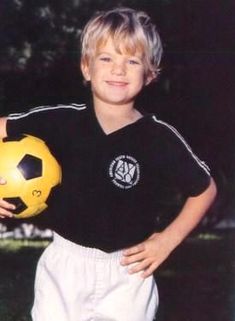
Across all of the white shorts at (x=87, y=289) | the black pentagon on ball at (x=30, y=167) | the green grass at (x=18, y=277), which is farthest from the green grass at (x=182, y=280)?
the black pentagon on ball at (x=30, y=167)

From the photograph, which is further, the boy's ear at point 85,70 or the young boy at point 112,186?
the boy's ear at point 85,70

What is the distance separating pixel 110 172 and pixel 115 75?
240 mm

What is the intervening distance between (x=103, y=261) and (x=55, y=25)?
2.08ft

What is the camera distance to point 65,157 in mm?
2293

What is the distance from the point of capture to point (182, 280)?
105 inches

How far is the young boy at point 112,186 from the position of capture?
2.25 m

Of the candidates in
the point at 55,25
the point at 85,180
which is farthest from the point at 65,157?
the point at 55,25

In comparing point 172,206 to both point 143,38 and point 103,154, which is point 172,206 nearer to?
point 103,154

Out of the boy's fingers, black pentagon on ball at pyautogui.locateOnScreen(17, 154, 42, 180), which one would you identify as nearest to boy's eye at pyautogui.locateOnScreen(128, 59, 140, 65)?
black pentagon on ball at pyautogui.locateOnScreen(17, 154, 42, 180)

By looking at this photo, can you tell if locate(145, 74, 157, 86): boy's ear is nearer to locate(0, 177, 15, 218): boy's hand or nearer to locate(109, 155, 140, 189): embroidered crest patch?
locate(109, 155, 140, 189): embroidered crest patch

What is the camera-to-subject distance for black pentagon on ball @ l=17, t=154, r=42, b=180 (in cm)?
218

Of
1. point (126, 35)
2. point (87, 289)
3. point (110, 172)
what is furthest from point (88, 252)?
point (126, 35)

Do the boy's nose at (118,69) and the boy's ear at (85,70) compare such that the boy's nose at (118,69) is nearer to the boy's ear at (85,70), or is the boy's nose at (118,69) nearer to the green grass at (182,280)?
the boy's ear at (85,70)

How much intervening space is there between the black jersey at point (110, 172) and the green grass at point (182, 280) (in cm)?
30
